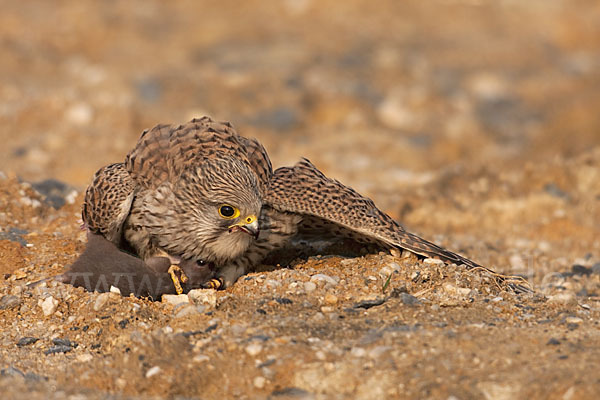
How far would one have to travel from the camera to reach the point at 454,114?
13141mm

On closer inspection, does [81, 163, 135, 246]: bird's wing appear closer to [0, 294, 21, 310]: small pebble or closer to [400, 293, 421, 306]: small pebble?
[0, 294, 21, 310]: small pebble

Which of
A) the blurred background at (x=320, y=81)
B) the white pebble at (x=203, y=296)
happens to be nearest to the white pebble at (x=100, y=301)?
the white pebble at (x=203, y=296)

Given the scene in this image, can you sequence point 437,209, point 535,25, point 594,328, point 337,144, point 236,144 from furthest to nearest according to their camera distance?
1. point 535,25
2. point 337,144
3. point 437,209
4. point 236,144
5. point 594,328

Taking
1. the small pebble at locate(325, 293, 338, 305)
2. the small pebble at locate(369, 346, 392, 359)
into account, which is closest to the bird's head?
Result: the small pebble at locate(325, 293, 338, 305)

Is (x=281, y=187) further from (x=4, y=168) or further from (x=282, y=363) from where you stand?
(x=4, y=168)

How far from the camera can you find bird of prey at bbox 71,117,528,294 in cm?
542

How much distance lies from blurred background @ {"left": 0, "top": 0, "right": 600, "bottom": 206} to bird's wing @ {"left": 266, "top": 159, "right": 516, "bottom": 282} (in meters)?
3.10

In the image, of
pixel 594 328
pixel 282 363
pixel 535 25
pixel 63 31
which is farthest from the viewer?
pixel 535 25

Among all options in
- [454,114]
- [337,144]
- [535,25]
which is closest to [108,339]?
[337,144]

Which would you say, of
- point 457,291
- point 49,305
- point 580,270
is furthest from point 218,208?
point 580,270

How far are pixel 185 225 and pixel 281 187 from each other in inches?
29.5

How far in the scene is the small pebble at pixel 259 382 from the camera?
395 centimetres

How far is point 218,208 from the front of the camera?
5.43 metres

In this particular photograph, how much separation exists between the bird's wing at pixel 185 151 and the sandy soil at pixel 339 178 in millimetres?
819
